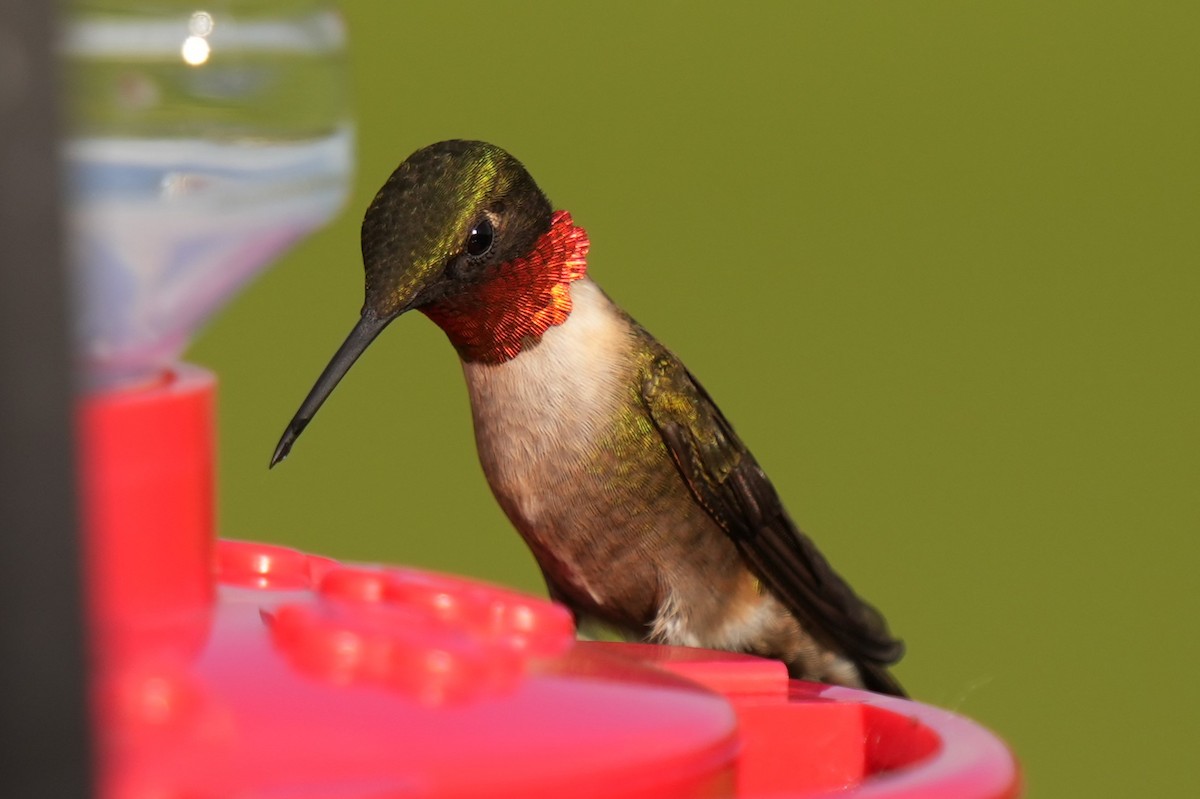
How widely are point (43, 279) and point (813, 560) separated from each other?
Answer: 2704 mm

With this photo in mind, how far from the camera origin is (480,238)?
2822 millimetres

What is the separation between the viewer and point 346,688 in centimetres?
109

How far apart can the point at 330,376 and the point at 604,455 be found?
624 mm

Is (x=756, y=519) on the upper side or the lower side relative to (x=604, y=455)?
lower

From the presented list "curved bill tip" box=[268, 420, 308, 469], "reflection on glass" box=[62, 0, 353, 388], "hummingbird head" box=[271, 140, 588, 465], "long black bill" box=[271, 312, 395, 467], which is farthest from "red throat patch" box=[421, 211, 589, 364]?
"reflection on glass" box=[62, 0, 353, 388]

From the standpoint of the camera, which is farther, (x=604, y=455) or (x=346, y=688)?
(x=604, y=455)

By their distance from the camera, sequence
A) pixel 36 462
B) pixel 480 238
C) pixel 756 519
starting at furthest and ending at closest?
pixel 756 519 < pixel 480 238 < pixel 36 462

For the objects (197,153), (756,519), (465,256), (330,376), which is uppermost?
(197,153)

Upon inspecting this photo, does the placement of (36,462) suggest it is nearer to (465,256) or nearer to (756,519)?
(465,256)

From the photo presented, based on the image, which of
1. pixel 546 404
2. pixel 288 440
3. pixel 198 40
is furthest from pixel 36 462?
pixel 546 404

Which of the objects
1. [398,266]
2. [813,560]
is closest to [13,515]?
[398,266]

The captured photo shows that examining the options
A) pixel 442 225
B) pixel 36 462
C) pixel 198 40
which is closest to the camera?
pixel 36 462

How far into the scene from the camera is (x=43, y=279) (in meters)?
0.59

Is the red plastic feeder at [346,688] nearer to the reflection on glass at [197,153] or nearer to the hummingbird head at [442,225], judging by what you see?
the reflection on glass at [197,153]
